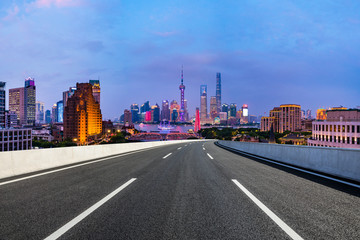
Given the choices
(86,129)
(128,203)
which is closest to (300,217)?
(128,203)

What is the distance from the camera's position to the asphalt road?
3.01 metres

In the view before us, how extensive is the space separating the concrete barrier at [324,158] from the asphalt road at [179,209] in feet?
3.08

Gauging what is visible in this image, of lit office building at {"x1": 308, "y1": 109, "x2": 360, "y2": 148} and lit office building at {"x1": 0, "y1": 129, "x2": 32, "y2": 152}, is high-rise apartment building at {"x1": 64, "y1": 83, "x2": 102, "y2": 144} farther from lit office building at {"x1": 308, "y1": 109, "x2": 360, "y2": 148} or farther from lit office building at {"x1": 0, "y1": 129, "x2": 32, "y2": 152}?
lit office building at {"x1": 308, "y1": 109, "x2": 360, "y2": 148}

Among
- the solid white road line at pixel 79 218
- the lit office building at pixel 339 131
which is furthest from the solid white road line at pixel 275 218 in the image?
the lit office building at pixel 339 131

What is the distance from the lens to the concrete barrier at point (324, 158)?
6164 mm

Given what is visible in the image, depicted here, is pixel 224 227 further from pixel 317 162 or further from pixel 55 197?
pixel 317 162

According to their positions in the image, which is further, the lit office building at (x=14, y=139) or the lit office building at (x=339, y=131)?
the lit office building at (x=14, y=139)

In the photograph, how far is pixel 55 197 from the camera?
4.62m

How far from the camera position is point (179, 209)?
12.6 ft

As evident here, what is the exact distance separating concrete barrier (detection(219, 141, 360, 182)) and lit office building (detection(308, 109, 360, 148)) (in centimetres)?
8810

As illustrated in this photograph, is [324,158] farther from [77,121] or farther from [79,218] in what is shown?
[77,121]

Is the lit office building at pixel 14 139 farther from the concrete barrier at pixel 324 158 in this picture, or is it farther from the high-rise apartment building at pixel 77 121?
the concrete barrier at pixel 324 158

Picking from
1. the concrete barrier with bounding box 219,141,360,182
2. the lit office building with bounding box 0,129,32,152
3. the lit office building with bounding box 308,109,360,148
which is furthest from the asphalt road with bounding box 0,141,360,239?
the lit office building with bounding box 0,129,32,152

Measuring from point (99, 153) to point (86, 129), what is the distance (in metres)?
194
